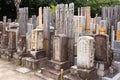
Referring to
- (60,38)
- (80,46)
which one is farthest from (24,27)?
(80,46)

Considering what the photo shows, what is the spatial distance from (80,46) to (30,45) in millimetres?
2642

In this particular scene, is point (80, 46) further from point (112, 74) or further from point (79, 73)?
point (112, 74)

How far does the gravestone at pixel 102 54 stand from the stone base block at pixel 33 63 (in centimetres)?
212

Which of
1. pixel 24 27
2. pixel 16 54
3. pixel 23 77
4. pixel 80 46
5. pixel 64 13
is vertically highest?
pixel 64 13

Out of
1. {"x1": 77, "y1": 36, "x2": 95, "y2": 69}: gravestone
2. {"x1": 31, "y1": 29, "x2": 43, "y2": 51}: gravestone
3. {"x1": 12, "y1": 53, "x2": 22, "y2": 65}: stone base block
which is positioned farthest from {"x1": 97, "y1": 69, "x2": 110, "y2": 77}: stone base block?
{"x1": 12, "y1": 53, "x2": 22, "y2": 65}: stone base block

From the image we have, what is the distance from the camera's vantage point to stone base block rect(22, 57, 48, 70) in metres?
6.83

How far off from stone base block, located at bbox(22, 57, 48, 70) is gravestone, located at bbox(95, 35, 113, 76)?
212 centimetres

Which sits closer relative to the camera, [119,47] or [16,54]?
[119,47]

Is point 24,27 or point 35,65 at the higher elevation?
point 24,27

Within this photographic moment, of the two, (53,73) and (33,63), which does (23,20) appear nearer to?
(33,63)

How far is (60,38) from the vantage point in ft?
19.9

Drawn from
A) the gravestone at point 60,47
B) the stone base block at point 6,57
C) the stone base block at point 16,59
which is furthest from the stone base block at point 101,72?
the stone base block at point 6,57

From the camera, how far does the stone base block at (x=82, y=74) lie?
5.24 meters

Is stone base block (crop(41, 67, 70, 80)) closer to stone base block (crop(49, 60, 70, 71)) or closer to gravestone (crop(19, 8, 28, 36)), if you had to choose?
stone base block (crop(49, 60, 70, 71))
